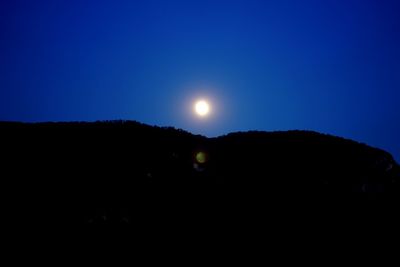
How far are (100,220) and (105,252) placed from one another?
1.46 m

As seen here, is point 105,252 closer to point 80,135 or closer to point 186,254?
point 186,254

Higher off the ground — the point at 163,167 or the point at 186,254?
the point at 163,167

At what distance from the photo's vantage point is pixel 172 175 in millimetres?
16562

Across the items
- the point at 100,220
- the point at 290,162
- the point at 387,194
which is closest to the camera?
the point at 100,220

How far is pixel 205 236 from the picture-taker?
1522 centimetres

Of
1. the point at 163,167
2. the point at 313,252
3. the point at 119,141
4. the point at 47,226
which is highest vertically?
the point at 119,141

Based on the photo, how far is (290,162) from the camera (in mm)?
19031

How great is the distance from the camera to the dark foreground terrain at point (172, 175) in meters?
14.0

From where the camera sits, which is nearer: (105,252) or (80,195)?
(105,252)

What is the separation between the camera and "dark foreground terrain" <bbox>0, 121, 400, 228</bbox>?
13953mm

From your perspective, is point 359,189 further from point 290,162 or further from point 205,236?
point 205,236

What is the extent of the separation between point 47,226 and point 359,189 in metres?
18.5

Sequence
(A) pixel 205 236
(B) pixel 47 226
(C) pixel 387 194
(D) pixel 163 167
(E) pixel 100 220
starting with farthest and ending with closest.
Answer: (C) pixel 387 194, (D) pixel 163 167, (A) pixel 205 236, (E) pixel 100 220, (B) pixel 47 226

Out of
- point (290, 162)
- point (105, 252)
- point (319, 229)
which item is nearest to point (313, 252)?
point (319, 229)
